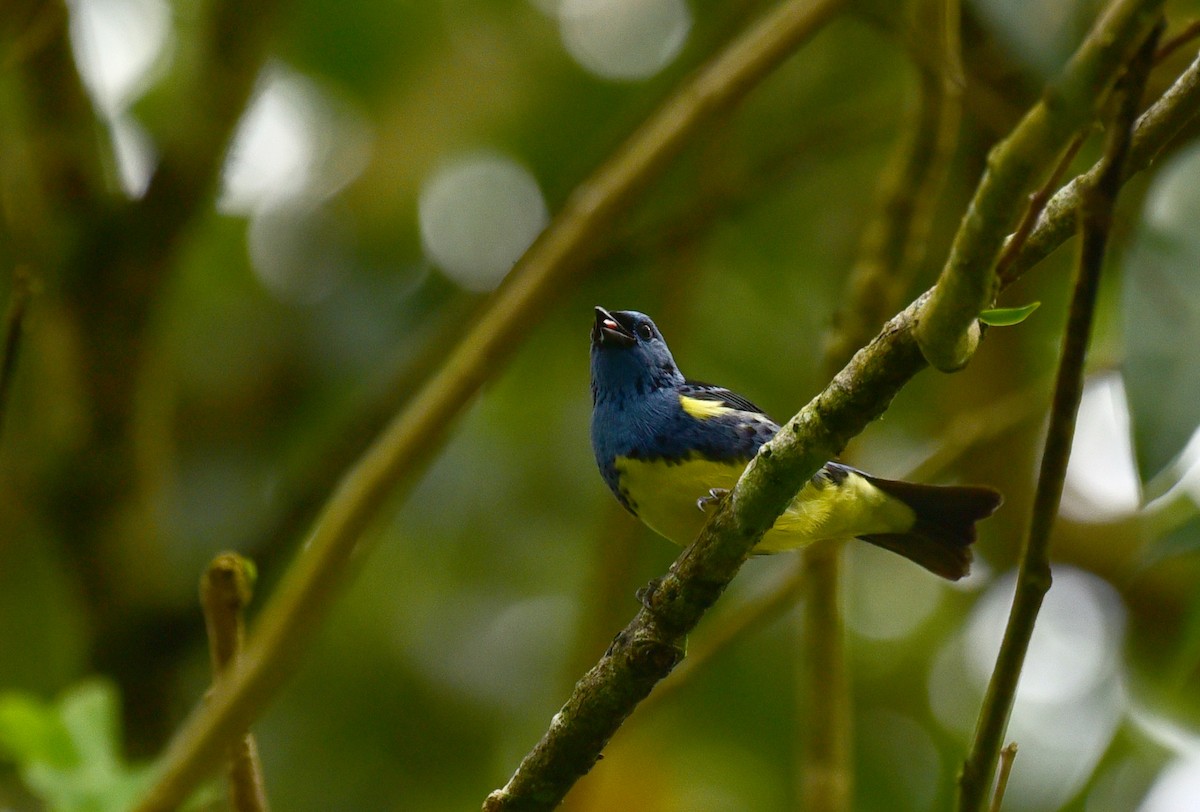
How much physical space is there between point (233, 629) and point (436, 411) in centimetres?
52

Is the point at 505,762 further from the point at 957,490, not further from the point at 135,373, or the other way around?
the point at 957,490

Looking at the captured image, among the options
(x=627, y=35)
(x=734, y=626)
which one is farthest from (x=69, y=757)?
(x=627, y=35)

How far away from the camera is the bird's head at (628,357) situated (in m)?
3.05

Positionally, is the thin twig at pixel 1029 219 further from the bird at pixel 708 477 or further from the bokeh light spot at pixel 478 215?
the bokeh light spot at pixel 478 215

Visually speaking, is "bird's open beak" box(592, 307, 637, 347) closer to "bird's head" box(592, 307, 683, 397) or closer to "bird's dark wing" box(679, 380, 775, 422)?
"bird's head" box(592, 307, 683, 397)

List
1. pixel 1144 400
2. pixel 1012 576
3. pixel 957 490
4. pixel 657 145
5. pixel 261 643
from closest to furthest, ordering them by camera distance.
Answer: pixel 1144 400, pixel 261 643, pixel 657 145, pixel 957 490, pixel 1012 576

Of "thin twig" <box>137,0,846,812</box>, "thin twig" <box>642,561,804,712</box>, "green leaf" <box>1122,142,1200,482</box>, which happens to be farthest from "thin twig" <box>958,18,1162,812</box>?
"thin twig" <box>642,561,804,712</box>

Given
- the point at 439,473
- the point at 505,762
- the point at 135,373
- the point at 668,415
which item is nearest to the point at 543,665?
the point at 505,762

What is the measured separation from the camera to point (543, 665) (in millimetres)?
4773

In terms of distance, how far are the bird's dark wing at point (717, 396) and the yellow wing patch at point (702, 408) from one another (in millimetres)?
24

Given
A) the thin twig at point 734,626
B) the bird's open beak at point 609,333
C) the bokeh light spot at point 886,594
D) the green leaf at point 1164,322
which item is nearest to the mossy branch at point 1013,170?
the green leaf at point 1164,322

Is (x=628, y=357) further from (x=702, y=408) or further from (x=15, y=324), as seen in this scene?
(x=15, y=324)

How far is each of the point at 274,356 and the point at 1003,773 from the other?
357 centimetres

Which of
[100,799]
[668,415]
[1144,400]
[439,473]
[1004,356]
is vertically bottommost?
[100,799]
